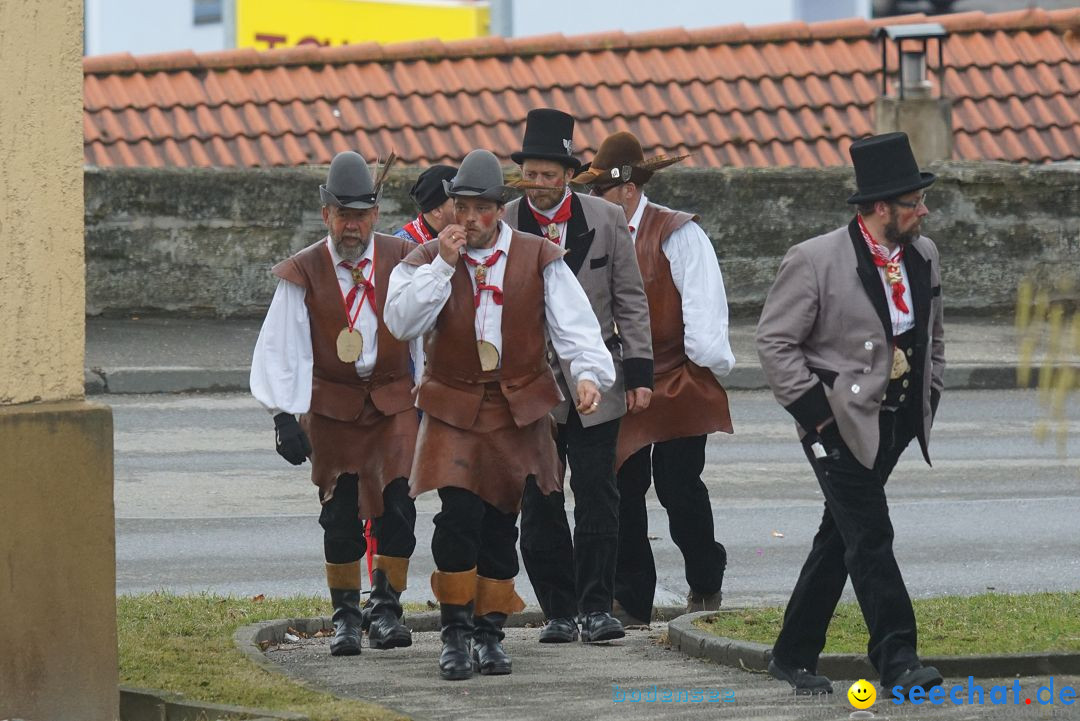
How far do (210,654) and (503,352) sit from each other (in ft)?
4.90

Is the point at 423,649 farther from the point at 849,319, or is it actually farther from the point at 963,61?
the point at 963,61

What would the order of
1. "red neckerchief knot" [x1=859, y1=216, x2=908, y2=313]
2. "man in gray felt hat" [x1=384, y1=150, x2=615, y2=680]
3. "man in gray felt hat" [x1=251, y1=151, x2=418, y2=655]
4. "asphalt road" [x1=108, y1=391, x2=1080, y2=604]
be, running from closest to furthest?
"red neckerchief knot" [x1=859, y1=216, x2=908, y2=313] < "man in gray felt hat" [x1=384, y1=150, x2=615, y2=680] < "man in gray felt hat" [x1=251, y1=151, x2=418, y2=655] < "asphalt road" [x1=108, y1=391, x2=1080, y2=604]

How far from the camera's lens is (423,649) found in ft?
26.4

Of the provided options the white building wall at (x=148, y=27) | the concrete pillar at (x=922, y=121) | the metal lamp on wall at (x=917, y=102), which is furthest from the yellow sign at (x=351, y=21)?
the concrete pillar at (x=922, y=121)

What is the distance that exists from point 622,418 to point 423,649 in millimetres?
1292

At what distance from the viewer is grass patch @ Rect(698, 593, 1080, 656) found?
24.2 feet

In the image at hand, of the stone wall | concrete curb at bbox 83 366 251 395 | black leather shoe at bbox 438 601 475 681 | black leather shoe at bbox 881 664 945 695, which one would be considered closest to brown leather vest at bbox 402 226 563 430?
black leather shoe at bbox 438 601 475 681

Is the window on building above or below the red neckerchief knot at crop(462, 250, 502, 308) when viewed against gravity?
above

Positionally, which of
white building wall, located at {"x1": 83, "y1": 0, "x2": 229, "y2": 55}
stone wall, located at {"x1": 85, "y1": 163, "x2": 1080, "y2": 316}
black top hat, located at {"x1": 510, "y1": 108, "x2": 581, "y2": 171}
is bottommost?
black top hat, located at {"x1": 510, "y1": 108, "x2": 581, "y2": 171}

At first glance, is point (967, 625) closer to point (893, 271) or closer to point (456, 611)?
point (893, 271)

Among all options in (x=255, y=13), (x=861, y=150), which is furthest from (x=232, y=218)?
(x=255, y=13)

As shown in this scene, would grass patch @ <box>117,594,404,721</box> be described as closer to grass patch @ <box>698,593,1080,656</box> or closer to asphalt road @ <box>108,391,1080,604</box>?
asphalt road @ <box>108,391,1080,604</box>

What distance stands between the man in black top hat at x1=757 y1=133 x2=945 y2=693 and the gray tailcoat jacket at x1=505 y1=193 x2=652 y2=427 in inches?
52.9
